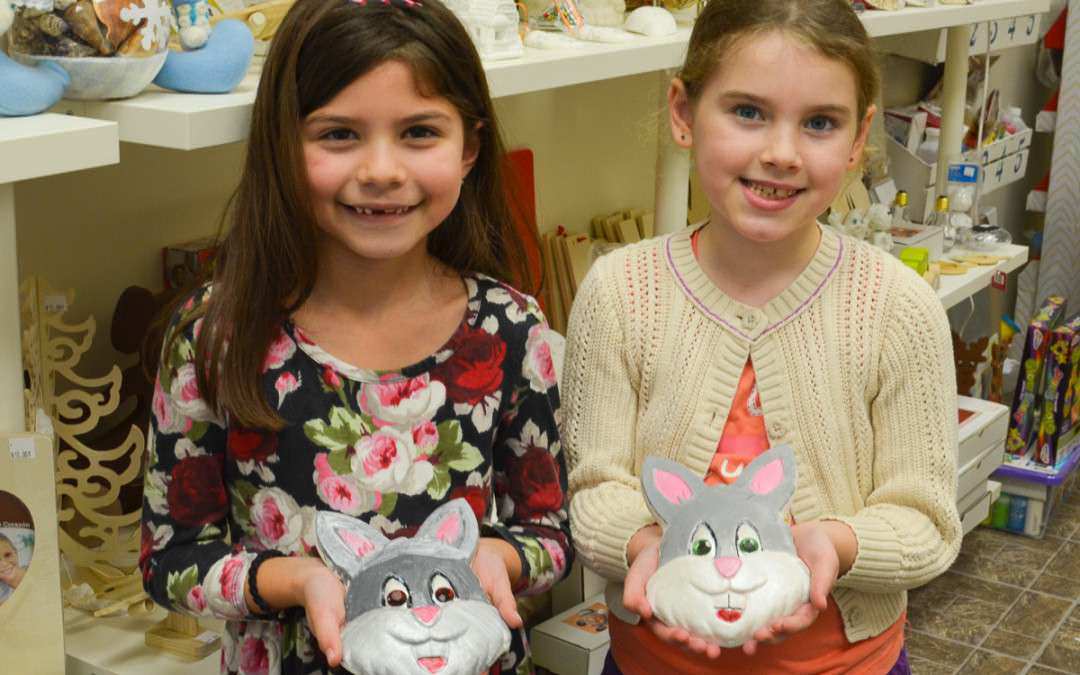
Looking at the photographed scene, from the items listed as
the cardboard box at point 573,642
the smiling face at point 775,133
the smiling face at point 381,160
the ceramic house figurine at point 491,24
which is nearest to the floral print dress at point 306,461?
the smiling face at point 381,160

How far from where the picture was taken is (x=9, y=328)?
1086 millimetres

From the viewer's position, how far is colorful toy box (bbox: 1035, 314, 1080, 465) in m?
2.83

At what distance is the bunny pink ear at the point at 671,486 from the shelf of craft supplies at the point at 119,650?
1.78 feet

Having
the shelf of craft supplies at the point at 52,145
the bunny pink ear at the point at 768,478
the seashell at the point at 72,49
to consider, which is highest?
the seashell at the point at 72,49

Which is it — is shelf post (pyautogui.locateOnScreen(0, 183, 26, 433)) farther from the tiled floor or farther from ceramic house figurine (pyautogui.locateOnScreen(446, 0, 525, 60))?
the tiled floor

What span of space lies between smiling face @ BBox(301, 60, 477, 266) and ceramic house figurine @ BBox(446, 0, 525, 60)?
38 cm

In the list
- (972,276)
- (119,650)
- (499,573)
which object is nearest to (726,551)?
(499,573)

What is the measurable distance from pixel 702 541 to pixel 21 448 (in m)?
0.54

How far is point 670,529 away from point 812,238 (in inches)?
12.5

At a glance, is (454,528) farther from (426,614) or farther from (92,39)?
(92,39)

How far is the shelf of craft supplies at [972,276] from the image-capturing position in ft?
7.75

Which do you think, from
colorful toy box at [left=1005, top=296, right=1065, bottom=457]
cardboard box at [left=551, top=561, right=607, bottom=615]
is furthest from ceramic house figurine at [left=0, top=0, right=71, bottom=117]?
colorful toy box at [left=1005, top=296, right=1065, bottom=457]

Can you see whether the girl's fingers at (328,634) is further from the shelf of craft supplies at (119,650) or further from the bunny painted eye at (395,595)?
the shelf of craft supplies at (119,650)

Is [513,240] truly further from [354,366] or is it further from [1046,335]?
[1046,335]
